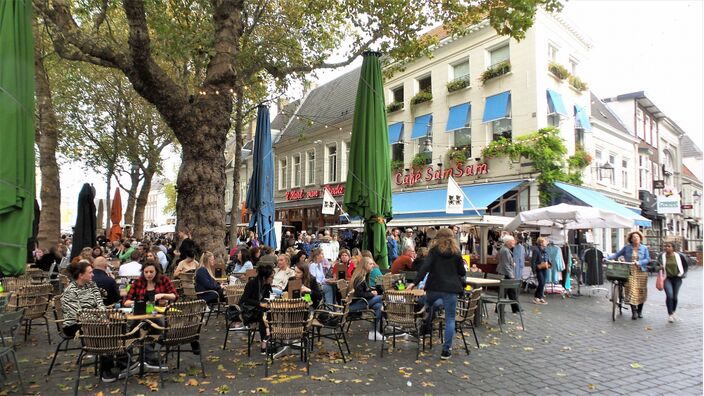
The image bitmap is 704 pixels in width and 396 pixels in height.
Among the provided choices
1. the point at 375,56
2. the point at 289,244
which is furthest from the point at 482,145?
the point at 375,56

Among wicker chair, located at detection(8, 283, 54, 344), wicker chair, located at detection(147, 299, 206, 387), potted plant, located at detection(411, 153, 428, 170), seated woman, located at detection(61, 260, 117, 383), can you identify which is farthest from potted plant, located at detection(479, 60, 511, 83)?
wicker chair, located at detection(8, 283, 54, 344)

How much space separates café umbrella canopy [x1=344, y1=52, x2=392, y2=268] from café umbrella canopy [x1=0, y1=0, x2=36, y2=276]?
5.80m

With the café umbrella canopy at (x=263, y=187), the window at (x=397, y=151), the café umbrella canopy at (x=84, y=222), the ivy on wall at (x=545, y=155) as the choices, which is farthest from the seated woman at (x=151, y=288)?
the window at (x=397, y=151)

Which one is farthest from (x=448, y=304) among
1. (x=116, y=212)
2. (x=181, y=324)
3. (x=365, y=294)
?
(x=116, y=212)

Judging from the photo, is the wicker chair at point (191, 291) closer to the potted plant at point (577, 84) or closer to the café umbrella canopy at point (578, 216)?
the café umbrella canopy at point (578, 216)

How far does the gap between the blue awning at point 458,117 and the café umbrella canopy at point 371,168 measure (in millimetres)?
10595

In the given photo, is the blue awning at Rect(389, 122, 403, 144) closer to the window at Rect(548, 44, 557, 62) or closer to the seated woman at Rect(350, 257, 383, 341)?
the window at Rect(548, 44, 557, 62)

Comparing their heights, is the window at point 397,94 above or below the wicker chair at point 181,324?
above

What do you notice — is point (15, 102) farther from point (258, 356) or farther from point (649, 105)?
point (649, 105)

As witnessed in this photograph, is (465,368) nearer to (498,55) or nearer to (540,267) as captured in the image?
(540,267)

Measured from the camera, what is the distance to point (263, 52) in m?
14.1

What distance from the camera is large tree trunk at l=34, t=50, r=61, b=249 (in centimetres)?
1355

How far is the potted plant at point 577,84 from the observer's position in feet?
60.3

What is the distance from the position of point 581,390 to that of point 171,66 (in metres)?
18.9
